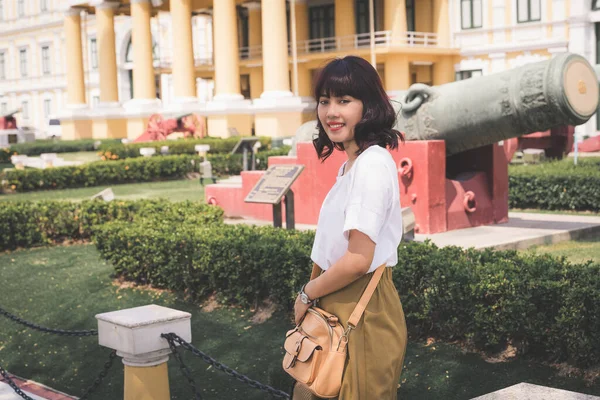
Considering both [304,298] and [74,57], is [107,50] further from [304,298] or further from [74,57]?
[304,298]

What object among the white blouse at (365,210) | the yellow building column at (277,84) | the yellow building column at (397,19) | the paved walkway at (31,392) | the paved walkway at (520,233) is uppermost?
the yellow building column at (397,19)

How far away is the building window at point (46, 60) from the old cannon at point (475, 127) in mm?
53967

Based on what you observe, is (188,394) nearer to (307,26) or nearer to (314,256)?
(314,256)

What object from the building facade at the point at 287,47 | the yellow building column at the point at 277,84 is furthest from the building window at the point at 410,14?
the yellow building column at the point at 277,84

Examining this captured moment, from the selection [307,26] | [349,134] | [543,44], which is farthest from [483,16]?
[349,134]

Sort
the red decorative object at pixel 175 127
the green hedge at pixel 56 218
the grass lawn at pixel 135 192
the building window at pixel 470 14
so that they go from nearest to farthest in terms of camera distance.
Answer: the green hedge at pixel 56 218
the grass lawn at pixel 135 192
the red decorative object at pixel 175 127
the building window at pixel 470 14

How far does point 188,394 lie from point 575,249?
194 inches

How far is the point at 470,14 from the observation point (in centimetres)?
3591

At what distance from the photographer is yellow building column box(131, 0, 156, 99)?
3916 centimetres

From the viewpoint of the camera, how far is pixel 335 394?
293 cm

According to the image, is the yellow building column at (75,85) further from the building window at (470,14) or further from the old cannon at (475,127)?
the old cannon at (475,127)

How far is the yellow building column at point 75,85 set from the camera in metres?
44.3

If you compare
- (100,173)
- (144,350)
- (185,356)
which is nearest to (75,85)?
(100,173)

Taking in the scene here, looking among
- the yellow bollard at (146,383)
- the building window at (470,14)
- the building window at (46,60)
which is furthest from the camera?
the building window at (46,60)
